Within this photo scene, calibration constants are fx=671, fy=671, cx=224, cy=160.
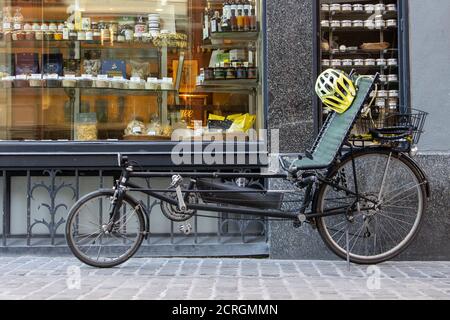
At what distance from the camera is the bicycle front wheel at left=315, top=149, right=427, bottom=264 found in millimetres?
5824

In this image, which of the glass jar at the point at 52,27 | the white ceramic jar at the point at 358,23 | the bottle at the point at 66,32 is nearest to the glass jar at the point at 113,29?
the bottle at the point at 66,32

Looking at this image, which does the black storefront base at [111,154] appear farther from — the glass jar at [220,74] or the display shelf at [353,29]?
the display shelf at [353,29]

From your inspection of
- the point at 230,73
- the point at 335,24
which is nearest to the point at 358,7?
the point at 335,24

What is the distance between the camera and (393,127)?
579cm

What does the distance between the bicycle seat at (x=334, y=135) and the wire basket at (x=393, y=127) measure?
0.29 metres

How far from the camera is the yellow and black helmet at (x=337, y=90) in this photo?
5.63 meters

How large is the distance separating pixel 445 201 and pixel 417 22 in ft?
5.69

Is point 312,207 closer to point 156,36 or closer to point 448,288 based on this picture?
point 448,288

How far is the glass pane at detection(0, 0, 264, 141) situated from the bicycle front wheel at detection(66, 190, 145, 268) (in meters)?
1.37

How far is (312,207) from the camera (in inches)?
229

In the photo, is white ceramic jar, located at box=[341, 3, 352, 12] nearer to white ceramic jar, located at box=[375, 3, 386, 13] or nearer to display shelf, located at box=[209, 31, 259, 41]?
white ceramic jar, located at box=[375, 3, 386, 13]

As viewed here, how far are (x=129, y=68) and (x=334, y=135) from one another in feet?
8.78
